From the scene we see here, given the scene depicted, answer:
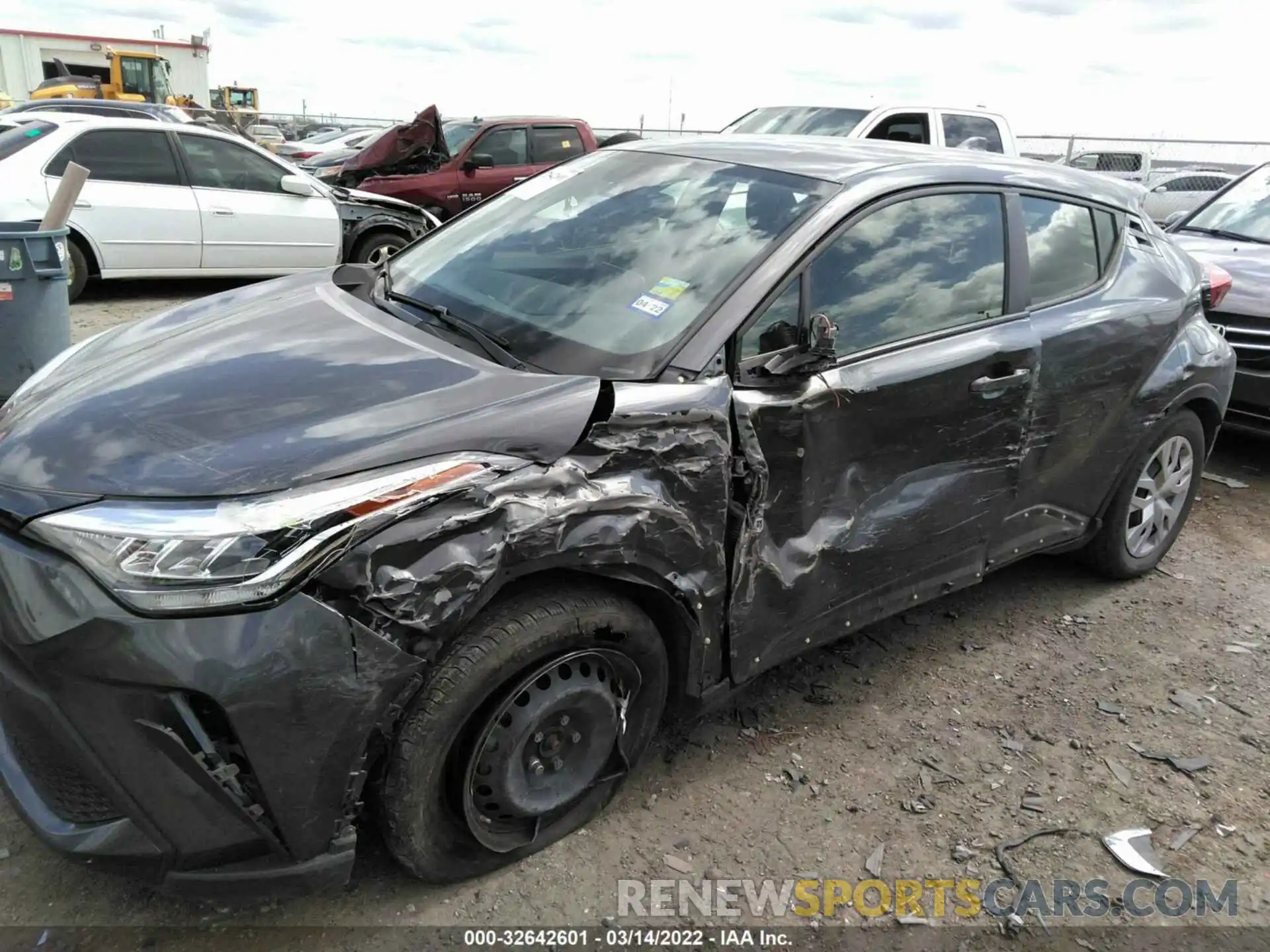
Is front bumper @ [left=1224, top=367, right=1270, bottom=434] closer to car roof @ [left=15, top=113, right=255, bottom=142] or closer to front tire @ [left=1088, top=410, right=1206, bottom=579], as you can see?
front tire @ [left=1088, top=410, right=1206, bottom=579]

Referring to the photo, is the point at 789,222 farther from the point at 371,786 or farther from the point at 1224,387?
the point at 1224,387

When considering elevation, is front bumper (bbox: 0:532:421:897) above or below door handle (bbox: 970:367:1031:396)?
below

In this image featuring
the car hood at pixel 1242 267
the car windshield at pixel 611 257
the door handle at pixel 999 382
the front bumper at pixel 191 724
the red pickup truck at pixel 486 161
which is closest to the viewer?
the front bumper at pixel 191 724

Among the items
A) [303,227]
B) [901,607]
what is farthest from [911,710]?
[303,227]

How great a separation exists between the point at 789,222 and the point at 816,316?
1.34 feet

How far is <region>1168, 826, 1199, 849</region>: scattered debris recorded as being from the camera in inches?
105

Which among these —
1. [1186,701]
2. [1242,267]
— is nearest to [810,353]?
[1186,701]

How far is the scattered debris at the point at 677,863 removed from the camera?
244 cm

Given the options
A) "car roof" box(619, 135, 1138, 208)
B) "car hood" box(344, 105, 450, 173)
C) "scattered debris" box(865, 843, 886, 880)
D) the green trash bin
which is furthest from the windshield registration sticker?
"car hood" box(344, 105, 450, 173)

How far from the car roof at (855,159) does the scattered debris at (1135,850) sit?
6.91 ft

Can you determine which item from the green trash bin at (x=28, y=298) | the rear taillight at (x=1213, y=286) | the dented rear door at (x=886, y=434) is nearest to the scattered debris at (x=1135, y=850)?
the dented rear door at (x=886, y=434)

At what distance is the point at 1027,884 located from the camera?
2496mm

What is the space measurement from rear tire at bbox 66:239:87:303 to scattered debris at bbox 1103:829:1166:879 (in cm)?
852

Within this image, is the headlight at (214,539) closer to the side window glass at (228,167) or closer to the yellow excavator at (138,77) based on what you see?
the side window glass at (228,167)
